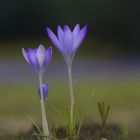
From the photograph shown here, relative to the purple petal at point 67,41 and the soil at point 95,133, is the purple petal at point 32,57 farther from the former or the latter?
the soil at point 95,133

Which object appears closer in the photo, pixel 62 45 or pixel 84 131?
pixel 62 45

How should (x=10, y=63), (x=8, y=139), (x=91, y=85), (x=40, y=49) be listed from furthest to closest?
(x=10, y=63) < (x=91, y=85) < (x=8, y=139) < (x=40, y=49)

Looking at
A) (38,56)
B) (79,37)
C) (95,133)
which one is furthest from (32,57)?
(95,133)

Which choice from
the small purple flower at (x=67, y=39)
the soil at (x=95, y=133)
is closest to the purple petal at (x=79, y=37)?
the small purple flower at (x=67, y=39)

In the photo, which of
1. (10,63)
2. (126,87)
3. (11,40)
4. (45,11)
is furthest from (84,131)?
(11,40)

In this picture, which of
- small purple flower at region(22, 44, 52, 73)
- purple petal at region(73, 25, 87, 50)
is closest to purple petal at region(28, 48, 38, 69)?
small purple flower at region(22, 44, 52, 73)

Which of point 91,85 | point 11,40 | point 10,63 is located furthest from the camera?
point 11,40

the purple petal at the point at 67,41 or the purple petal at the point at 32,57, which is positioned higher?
the purple petal at the point at 67,41

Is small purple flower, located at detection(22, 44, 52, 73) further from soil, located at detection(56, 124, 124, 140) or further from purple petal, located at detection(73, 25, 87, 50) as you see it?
soil, located at detection(56, 124, 124, 140)

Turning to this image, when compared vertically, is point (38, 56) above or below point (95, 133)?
above

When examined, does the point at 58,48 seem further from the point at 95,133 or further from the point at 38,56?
the point at 95,133

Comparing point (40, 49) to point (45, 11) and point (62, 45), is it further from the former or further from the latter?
point (45, 11)
